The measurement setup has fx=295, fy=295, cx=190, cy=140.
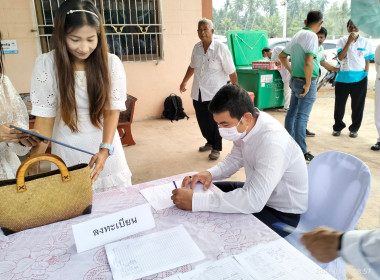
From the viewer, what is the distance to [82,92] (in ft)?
4.32

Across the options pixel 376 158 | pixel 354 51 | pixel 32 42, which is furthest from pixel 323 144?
pixel 32 42

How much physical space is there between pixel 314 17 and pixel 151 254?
2874mm

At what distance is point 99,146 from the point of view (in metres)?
1.36

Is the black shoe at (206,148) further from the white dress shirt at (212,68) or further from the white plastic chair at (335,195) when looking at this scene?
the white plastic chair at (335,195)

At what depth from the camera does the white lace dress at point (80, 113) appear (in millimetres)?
1265

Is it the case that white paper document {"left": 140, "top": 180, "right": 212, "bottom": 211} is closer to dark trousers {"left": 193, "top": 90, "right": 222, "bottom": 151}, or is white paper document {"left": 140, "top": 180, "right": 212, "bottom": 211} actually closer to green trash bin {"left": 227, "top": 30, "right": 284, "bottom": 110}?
dark trousers {"left": 193, "top": 90, "right": 222, "bottom": 151}

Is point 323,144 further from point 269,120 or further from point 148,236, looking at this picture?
point 148,236

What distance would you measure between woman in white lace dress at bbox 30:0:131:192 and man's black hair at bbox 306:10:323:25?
2292 mm

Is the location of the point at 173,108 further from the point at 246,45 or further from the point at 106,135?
the point at 106,135

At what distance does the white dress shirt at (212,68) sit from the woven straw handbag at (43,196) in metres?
2.48

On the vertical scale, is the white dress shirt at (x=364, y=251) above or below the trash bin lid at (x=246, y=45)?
below

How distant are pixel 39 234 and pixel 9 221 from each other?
99 mm

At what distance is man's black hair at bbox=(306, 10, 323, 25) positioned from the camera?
9.38ft

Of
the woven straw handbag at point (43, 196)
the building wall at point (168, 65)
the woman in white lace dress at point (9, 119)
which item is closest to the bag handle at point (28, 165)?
the woven straw handbag at point (43, 196)
